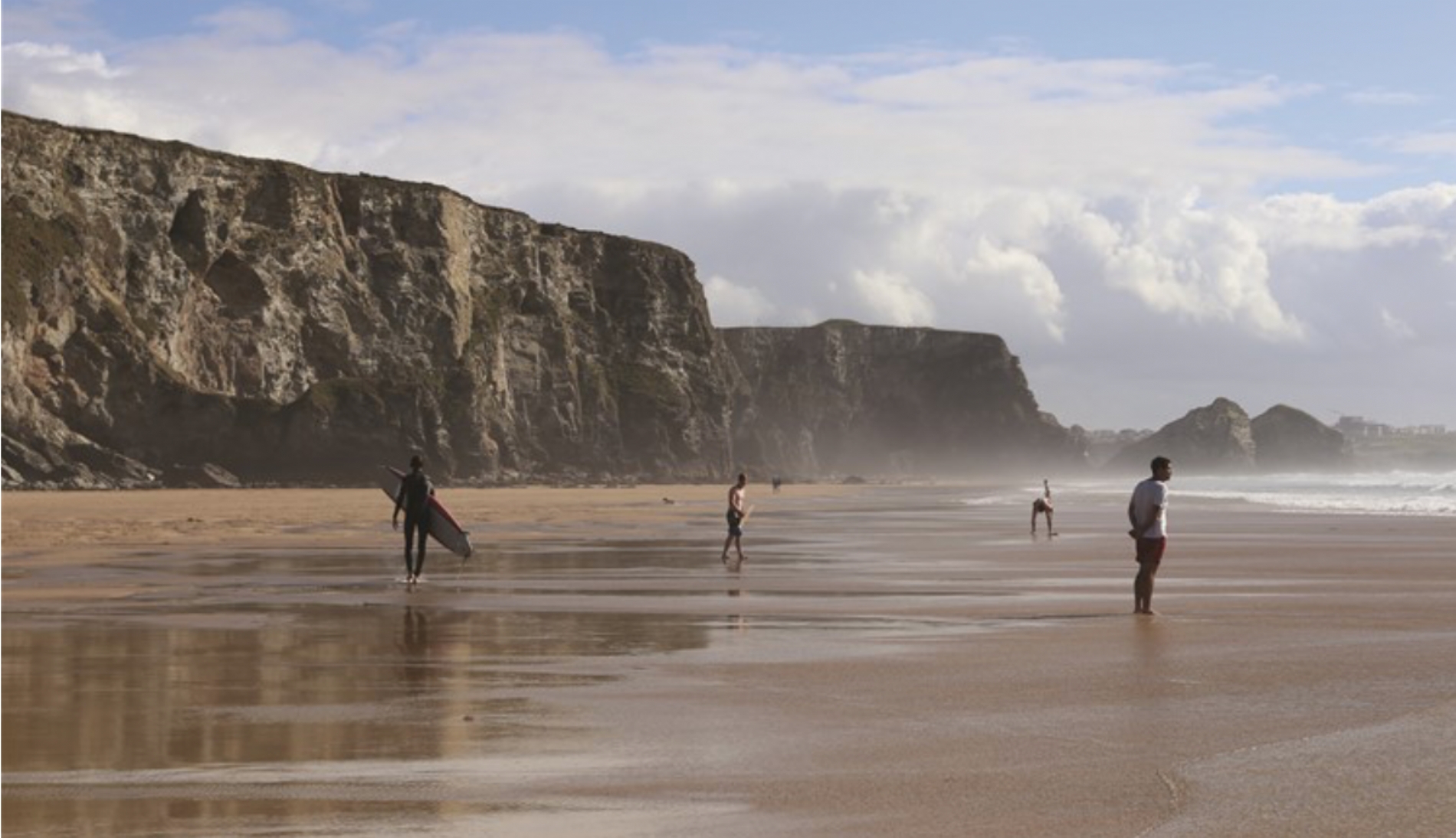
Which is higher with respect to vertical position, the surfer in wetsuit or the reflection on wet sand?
the surfer in wetsuit

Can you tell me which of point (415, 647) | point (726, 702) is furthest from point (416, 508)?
point (726, 702)

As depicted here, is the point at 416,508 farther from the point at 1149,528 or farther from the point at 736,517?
the point at 1149,528

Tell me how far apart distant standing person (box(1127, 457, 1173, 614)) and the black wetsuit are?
8.49 metres

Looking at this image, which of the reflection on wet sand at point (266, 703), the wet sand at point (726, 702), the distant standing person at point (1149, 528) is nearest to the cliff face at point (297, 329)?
the wet sand at point (726, 702)

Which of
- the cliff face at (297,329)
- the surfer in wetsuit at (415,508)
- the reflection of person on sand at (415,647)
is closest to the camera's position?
the reflection of person on sand at (415,647)

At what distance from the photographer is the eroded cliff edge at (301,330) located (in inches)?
3366

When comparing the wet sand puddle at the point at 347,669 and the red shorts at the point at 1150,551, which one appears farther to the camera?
the red shorts at the point at 1150,551

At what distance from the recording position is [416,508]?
21734 millimetres

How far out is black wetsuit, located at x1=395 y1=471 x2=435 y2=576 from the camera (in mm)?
21375

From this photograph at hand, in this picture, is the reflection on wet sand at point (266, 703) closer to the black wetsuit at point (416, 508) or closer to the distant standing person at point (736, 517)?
the black wetsuit at point (416, 508)

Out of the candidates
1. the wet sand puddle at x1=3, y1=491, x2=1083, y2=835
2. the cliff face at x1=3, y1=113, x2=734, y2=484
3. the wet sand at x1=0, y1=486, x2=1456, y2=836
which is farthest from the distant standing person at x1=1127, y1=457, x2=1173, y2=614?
the cliff face at x1=3, y1=113, x2=734, y2=484

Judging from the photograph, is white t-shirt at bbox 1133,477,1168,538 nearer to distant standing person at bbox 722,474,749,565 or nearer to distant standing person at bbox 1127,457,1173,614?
distant standing person at bbox 1127,457,1173,614

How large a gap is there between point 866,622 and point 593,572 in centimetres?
819

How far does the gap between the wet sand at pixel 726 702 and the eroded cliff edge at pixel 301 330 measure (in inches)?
2462
